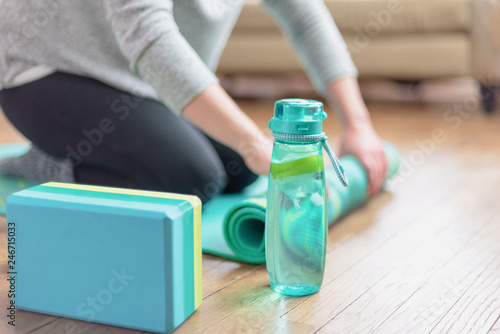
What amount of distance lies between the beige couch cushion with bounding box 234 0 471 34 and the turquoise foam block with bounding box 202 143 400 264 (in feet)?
4.19

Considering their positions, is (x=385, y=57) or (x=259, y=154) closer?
(x=259, y=154)

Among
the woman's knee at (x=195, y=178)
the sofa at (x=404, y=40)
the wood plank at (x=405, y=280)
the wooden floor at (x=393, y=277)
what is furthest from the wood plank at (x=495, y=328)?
the sofa at (x=404, y=40)

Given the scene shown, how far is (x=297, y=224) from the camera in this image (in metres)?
0.86

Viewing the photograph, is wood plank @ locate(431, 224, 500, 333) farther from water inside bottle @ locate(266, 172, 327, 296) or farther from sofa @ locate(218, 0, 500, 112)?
sofa @ locate(218, 0, 500, 112)

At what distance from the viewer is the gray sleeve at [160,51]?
94 cm

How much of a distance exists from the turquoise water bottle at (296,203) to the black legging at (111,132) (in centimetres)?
38

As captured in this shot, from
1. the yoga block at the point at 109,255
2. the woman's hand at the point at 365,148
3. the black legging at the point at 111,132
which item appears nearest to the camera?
the yoga block at the point at 109,255

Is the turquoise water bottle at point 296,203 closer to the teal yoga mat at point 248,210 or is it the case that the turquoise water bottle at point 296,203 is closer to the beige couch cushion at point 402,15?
the teal yoga mat at point 248,210

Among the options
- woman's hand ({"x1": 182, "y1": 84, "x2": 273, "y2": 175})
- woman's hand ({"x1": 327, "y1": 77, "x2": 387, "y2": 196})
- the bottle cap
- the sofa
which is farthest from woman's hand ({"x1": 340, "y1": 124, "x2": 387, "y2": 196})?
the sofa

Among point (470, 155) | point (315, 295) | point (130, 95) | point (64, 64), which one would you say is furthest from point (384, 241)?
point (470, 155)

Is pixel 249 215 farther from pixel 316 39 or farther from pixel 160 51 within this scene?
pixel 316 39

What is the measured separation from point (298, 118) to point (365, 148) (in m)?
0.50

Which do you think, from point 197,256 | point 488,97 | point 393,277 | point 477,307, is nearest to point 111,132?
point 197,256

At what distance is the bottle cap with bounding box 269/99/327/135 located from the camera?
2.65ft
